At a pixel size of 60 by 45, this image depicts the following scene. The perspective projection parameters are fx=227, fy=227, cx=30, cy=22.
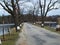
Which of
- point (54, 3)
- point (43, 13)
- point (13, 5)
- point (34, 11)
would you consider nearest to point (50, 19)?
point (34, 11)

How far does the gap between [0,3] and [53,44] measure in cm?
1449

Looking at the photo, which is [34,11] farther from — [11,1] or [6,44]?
[6,44]

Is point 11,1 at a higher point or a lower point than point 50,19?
higher

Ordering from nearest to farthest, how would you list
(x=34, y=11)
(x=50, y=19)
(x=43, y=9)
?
1. (x=43, y=9)
2. (x=34, y=11)
3. (x=50, y=19)

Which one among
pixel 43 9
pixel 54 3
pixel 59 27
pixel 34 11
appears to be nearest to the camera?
pixel 59 27

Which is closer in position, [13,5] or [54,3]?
[13,5]

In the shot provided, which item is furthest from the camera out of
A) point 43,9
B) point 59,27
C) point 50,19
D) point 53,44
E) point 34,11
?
point 50,19

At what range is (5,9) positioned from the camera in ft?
102

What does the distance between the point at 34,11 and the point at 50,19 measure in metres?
40.5

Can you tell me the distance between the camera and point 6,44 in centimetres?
1894

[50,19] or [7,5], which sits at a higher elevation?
[7,5]

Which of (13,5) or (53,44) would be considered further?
(13,5)

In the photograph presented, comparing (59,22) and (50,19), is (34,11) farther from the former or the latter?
(59,22)

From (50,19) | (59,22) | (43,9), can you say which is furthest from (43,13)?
(50,19)
